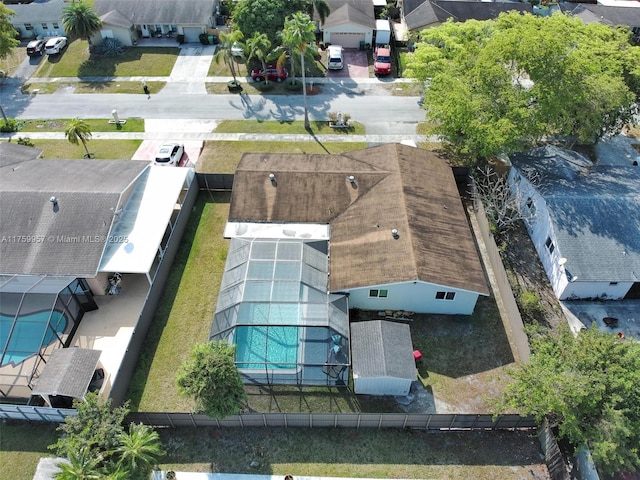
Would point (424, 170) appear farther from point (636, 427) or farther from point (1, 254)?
point (1, 254)

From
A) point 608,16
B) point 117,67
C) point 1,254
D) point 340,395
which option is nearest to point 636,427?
point 340,395

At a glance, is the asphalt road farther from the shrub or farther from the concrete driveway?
the concrete driveway

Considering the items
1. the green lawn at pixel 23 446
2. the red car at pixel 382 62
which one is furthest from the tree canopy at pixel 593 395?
the red car at pixel 382 62

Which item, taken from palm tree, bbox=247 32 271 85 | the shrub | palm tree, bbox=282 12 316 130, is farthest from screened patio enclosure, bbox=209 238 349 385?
the shrub

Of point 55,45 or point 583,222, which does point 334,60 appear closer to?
point 583,222

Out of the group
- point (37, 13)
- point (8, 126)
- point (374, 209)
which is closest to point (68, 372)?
point (374, 209)

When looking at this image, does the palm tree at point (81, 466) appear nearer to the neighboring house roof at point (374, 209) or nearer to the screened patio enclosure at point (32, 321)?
the screened patio enclosure at point (32, 321)

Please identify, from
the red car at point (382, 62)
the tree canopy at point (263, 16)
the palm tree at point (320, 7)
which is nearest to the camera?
the tree canopy at point (263, 16)
